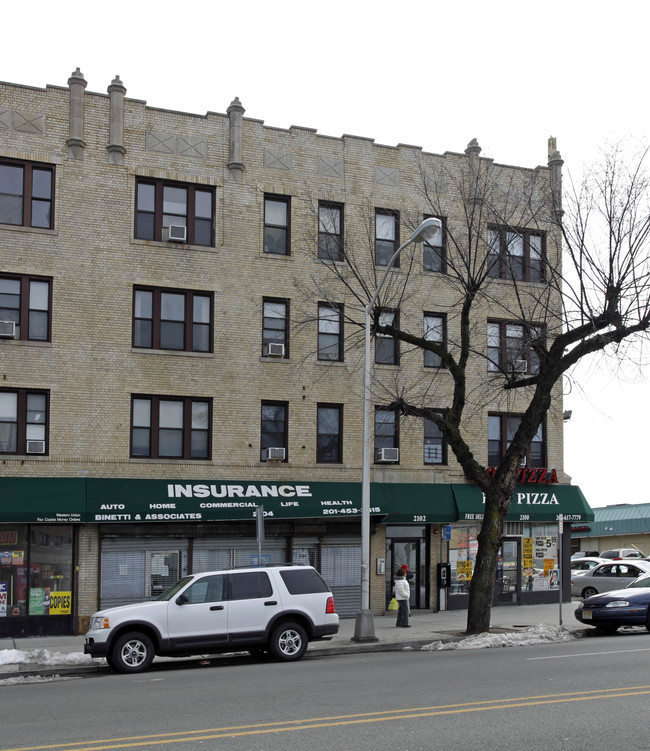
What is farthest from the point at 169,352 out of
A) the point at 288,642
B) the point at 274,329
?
the point at 288,642

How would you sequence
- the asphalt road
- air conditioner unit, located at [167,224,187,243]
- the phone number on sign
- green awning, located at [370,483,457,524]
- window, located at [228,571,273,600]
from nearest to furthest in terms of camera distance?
1. the asphalt road
2. window, located at [228,571,273,600]
3. air conditioner unit, located at [167,224,187,243]
4. the phone number on sign
5. green awning, located at [370,483,457,524]

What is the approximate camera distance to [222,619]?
16141 mm

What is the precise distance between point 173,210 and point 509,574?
14.4 meters

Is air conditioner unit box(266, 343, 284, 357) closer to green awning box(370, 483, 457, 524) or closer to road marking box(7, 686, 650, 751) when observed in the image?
green awning box(370, 483, 457, 524)

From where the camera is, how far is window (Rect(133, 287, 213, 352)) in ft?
78.7

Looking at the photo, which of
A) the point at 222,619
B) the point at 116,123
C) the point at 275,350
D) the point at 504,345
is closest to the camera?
the point at 222,619

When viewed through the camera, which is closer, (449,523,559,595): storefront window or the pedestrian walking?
the pedestrian walking

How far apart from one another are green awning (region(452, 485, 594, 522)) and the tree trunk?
6.11 metres

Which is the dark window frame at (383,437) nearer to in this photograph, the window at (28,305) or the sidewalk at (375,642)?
the sidewalk at (375,642)

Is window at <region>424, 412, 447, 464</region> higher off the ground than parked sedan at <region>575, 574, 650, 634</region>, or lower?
higher

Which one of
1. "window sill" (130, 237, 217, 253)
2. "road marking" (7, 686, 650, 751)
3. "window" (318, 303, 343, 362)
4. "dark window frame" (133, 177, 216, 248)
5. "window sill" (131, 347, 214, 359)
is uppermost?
"dark window frame" (133, 177, 216, 248)

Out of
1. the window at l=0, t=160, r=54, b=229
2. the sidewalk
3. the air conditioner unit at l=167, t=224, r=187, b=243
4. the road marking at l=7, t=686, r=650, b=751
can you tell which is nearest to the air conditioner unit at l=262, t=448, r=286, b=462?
the sidewalk

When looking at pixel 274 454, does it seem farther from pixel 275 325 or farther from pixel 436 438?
pixel 436 438

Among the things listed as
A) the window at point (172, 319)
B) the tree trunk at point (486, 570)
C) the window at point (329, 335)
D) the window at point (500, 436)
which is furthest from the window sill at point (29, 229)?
the window at point (500, 436)
